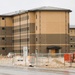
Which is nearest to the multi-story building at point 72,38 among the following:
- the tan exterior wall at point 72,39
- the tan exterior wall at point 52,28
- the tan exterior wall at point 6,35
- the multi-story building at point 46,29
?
the tan exterior wall at point 72,39

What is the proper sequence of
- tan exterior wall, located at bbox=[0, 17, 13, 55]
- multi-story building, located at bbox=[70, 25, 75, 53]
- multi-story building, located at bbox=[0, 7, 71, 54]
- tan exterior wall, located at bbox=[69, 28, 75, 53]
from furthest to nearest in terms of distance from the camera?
tan exterior wall, located at bbox=[69, 28, 75, 53] → multi-story building, located at bbox=[70, 25, 75, 53] → tan exterior wall, located at bbox=[0, 17, 13, 55] → multi-story building, located at bbox=[0, 7, 71, 54]

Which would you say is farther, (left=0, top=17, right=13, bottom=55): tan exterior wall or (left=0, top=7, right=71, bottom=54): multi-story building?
(left=0, top=17, right=13, bottom=55): tan exterior wall

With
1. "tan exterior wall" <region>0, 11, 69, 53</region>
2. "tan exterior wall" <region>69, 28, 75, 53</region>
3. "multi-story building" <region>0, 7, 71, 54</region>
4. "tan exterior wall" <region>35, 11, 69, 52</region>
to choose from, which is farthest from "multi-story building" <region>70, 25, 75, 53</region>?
"tan exterior wall" <region>35, 11, 69, 52</region>

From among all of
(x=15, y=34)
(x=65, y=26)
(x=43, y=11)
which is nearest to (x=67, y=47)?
(x=65, y=26)

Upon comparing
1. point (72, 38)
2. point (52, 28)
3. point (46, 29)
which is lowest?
point (72, 38)

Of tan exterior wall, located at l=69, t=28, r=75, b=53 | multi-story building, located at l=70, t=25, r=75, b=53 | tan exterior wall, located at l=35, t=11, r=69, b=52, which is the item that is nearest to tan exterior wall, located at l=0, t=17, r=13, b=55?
tan exterior wall, located at l=35, t=11, r=69, b=52

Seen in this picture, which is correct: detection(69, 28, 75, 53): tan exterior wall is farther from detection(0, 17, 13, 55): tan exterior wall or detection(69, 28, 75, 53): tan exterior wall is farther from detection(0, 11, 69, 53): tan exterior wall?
detection(0, 11, 69, 53): tan exterior wall

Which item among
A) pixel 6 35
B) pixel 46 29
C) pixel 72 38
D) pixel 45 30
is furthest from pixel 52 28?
pixel 72 38

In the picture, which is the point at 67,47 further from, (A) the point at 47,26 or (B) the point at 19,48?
(B) the point at 19,48

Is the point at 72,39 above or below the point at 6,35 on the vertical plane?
below

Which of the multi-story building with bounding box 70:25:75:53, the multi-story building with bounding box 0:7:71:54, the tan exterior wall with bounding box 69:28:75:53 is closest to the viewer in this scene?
the multi-story building with bounding box 0:7:71:54

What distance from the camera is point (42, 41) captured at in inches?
3814

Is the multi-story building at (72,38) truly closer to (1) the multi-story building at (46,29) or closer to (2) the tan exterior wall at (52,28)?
(1) the multi-story building at (46,29)

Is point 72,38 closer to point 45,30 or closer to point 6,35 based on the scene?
point 6,35
